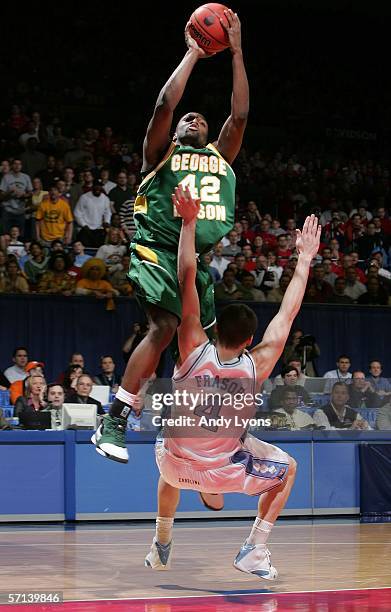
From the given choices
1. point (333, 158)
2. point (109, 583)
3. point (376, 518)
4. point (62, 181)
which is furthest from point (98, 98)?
point (109, 583)

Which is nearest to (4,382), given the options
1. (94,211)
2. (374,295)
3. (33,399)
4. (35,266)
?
(33,399)

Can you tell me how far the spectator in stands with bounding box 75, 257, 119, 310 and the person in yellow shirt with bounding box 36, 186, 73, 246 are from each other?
0.87 m

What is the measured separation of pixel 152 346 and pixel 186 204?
96cm

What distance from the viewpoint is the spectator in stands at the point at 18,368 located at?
12078 mm

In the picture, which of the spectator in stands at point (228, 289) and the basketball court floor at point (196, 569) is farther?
the spectator in stands at point (228, 289)

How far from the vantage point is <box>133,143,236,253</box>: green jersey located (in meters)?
6.18

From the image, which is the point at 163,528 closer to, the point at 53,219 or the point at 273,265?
the point at 53,219

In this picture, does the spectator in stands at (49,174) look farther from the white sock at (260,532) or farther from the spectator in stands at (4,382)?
the white sock at (260,532)

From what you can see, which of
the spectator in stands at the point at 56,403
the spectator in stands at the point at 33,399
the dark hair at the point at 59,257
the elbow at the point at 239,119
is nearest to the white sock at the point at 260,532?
the elbow at the point at 239,119

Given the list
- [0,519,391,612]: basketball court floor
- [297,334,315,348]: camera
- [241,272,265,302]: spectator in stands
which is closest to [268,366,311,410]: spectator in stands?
[0,519,391,612]: basketball court floor

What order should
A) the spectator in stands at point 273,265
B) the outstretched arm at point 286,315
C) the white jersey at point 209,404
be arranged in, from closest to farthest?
1. the white jersey at point 209,404
2. the outstretched arm at point 286,315
3. the spectator in stands at point 273,265

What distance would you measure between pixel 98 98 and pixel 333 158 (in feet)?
16.1

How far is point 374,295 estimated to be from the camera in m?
14.8

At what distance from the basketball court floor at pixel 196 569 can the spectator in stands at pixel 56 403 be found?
1.10 meters
